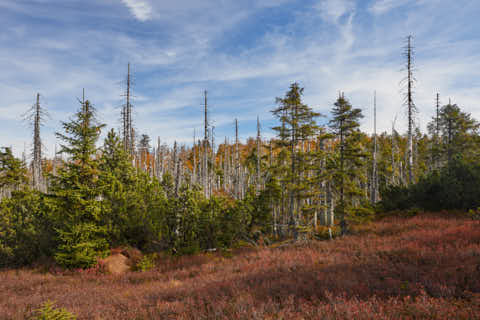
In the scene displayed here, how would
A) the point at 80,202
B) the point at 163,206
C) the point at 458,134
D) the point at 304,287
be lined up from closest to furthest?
the point at 304,287 → the point at 80,202 → the point at 163,206 → the point at 458,134

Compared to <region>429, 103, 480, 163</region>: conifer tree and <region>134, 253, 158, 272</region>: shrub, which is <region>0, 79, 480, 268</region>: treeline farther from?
<region>429, 103, 480, 163</region>: conifer tree

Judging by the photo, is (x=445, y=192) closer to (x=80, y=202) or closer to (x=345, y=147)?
(x=345, y=147)

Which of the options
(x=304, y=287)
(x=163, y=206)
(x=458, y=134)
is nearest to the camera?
(x=304, y=287)

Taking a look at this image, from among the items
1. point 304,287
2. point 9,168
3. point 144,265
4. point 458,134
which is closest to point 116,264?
point 144,265

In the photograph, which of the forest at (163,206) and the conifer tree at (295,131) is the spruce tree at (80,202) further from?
the conifer tree at (295,131)

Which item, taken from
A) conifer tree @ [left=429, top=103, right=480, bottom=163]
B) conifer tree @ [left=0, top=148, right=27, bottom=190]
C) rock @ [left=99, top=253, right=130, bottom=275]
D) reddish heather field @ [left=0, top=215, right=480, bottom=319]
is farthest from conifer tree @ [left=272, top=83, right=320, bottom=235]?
conifer tree @ [left=0, top=148, right=27, bottom=190]

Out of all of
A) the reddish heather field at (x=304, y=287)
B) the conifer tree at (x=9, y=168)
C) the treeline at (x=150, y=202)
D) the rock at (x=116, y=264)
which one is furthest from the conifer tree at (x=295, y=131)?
the conifer tree at (x=9, y=168)

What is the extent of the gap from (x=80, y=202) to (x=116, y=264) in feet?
11.8

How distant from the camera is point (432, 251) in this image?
8000mm

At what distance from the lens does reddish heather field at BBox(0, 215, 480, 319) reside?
4.65 metres

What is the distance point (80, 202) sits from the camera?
477 inches

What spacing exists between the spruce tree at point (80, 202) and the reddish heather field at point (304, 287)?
1.16 metres

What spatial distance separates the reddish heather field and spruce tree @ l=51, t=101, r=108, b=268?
45.7 inches

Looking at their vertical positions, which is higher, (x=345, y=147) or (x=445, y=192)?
(x=345, y=147)
